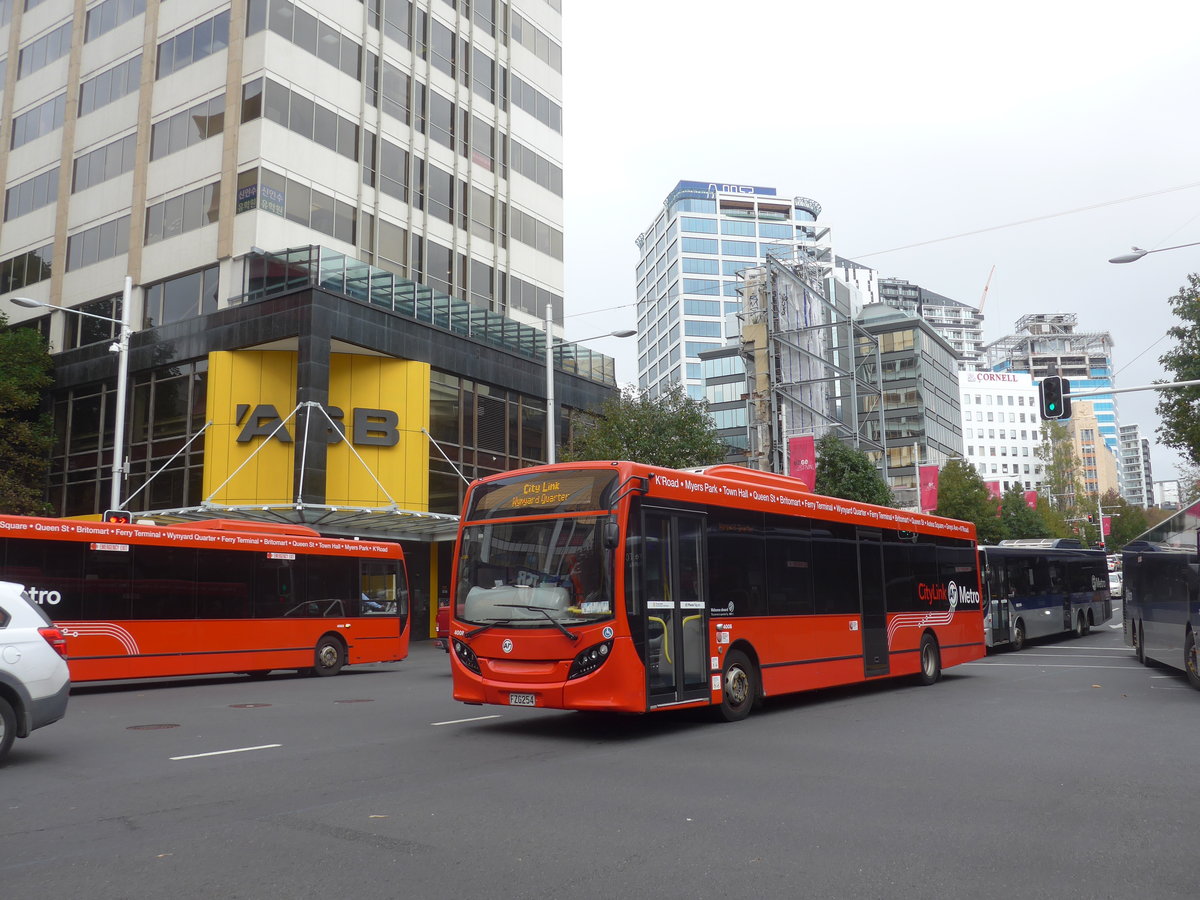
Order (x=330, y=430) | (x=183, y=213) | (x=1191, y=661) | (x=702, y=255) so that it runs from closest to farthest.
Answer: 1. (x=1191, y=661)
2. (x=330, y=430)
3. (x=183, y=213)
4. (x=702, y=255)

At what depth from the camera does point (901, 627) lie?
54.6 feet

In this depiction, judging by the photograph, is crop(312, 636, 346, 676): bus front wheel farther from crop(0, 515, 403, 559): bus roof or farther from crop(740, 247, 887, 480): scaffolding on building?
crop(740, 247, 887, 480): scaffolding on building

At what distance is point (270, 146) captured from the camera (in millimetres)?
32344

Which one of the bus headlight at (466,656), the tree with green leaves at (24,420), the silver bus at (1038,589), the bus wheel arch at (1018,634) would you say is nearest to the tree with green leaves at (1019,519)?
the silver bus at (1038,589)

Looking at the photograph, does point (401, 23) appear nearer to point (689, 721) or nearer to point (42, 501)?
point (42, 501)

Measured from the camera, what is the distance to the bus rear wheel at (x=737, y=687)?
12.3m

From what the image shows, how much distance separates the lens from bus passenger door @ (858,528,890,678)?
15.6m

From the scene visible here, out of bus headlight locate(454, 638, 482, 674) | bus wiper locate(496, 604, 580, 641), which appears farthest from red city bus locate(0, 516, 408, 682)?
bus wiper locate(496, 604, 580, 641)

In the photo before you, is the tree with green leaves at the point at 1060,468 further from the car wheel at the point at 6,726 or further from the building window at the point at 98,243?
the car wheel at the point at 6,726

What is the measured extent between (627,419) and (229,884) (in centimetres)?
2531

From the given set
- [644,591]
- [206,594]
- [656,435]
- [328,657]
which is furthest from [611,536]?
[656,435]

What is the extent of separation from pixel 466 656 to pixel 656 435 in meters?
19.2

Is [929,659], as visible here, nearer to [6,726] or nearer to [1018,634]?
[1018,634]

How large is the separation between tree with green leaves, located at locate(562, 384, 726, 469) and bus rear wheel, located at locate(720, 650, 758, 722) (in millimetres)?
16703
